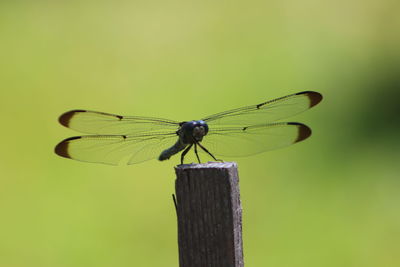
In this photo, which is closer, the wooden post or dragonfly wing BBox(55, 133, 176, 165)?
the wooden post

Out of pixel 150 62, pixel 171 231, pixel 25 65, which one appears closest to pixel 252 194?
pixel 171 231

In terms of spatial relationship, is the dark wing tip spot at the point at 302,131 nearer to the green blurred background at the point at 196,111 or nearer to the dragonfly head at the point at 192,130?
the dragonfly head at the point at 192,130

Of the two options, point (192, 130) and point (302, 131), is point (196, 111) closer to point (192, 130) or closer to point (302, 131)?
point (302, 131)

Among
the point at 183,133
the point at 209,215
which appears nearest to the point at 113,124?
the point at 183,133

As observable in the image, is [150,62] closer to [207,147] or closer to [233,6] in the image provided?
[233,6]

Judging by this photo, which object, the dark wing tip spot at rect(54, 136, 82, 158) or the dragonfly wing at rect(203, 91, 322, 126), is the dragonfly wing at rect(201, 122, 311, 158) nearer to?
the dragonfly wing at rect(203, 91, 322, 126)

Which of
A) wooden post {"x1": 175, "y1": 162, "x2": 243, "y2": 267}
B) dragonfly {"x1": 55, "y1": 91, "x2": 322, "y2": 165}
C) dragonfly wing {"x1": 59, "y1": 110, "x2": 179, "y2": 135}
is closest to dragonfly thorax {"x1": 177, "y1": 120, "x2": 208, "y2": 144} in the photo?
dragonfly {"x1": 55, "y1": 91, "x2": 322, "y2": 165}

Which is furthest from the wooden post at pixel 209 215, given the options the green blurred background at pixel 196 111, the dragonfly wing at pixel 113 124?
the green blurred background at pixel 196 111
